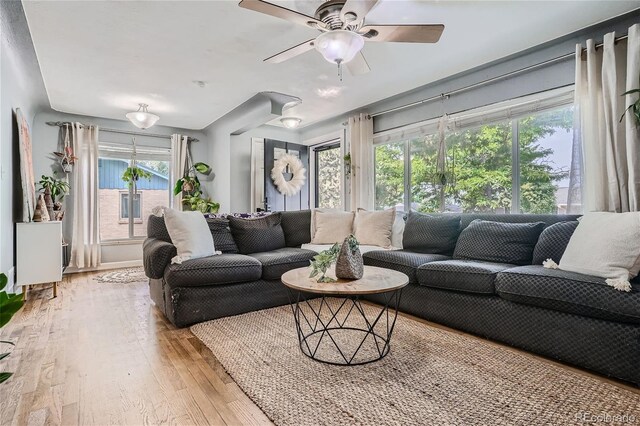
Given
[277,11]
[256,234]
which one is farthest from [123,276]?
[277,11]

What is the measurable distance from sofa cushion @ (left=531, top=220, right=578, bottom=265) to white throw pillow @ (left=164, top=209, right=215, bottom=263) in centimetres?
266

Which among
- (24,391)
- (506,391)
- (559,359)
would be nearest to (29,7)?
(24,391)

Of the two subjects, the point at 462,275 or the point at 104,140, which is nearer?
the point at 462,275

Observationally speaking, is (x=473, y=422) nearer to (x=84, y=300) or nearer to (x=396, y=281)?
(x=396, y=281)

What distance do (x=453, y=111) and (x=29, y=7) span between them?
3.89 meters

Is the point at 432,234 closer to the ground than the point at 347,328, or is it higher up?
higher up

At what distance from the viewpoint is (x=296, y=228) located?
4.02m

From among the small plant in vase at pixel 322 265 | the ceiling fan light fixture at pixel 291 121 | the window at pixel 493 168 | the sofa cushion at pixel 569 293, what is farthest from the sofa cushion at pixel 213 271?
the ceiling fan light fixture at pixel 291 121

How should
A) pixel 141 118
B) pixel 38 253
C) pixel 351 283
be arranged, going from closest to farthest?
pixel 351 283
pixel 38 253
pixel 141 118

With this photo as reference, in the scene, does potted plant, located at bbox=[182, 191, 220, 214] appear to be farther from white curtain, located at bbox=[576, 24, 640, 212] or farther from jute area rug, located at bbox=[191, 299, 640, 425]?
white curtain, located at bbox=[576, 24, 640, 212]

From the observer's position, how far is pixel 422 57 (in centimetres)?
329

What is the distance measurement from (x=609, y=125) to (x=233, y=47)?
3094mm

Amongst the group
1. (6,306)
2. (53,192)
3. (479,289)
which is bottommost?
(479,289)

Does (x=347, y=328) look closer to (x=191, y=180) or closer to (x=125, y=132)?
(x=191, y=180)
